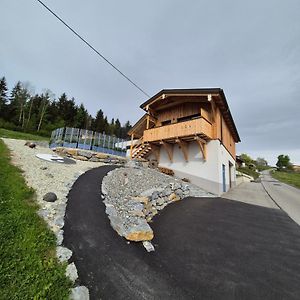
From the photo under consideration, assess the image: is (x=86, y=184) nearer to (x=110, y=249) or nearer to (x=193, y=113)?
(x=110, y=249)

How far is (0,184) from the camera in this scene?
516 centimetres

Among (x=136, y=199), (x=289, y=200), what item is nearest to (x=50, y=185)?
(x=136, y=199)

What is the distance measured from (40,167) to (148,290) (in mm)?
7567

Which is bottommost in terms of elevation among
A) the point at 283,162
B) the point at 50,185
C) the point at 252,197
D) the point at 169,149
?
the point at 252,197

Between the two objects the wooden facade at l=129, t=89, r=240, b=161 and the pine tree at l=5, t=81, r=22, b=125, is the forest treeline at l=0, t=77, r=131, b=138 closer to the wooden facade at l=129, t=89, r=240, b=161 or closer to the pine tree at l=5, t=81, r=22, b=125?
the pine tree at l=5, t=81, r=22, b=125

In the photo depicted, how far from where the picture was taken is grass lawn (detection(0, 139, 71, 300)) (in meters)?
2.54

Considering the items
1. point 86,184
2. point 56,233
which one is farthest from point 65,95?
point 56,233

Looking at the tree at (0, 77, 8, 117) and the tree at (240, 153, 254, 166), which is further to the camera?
the tree at (240, 153, 254, 166)

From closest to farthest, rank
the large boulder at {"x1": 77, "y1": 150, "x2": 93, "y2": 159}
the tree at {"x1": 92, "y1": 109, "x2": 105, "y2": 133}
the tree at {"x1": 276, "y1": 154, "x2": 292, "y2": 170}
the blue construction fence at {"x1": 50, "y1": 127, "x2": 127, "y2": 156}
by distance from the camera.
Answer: the large boulder at {"x1": 77, "y1": 150, "x2": 93, "y2": 159} → the blue construction fence at {"x1": 50, "y1": 127, "x2": 127, "y2": 156} → the tree at {"x1": 92, "y1": 109, "x2": 105, "y2": 133} → the tree at {"x1": 276, "y1": 154, "x2": 292, "y2": 170}

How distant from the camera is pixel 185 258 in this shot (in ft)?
13.1

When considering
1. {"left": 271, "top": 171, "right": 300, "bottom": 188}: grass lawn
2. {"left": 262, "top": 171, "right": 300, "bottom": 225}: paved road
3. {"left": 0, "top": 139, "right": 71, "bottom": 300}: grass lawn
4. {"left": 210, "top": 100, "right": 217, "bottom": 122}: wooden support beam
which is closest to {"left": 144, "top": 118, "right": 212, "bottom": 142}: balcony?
{"left": 210, "top": 100, "right": 217, "bottom": 122}: wooden support beam

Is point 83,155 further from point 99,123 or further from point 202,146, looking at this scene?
point 99,123

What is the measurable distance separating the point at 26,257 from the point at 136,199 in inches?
167

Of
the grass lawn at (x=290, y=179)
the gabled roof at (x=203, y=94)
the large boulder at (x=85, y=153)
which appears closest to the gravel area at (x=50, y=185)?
the large boulder at (x=85, y=153)
